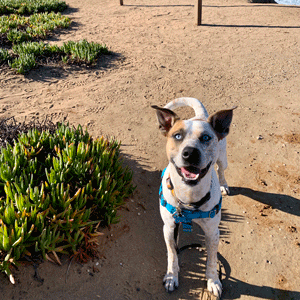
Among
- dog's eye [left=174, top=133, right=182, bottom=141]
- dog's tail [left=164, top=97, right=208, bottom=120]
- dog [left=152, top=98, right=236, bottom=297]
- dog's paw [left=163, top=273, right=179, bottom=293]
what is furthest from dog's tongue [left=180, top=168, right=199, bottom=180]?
dog's paw [left=163, top=273, right=179, bottom=293]

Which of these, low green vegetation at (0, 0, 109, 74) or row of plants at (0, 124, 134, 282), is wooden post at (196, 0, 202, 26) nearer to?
low green vegetation at (0, 0, 109, 74)

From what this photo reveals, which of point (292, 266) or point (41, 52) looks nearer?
point (292, 266)

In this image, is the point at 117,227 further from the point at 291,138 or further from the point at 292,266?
the point at 291,138

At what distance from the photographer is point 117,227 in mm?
3799

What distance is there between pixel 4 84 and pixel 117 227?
5474mm

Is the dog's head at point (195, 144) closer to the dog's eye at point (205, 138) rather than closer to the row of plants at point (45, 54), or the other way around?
the dog's eye at point (205, 138)

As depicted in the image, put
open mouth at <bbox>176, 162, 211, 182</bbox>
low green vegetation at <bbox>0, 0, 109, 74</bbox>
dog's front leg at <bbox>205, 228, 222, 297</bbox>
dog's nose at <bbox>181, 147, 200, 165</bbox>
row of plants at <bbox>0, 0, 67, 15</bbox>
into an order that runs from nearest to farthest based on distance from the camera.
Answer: dog's nose at <bbox>181, 147, 200, 165</bbox> → open mouth at <bbox>176, 162, 211, 182</bbox> → dog's front leg at <bbox>205, 228, 222, 297</bbox> → low green vegetation at <bbox>0, 0, 109, 74</bbox> → row of plants at <bbox>0, 0, 67, 15</bbox>

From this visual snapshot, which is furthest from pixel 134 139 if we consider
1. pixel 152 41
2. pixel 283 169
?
pixel 152 41

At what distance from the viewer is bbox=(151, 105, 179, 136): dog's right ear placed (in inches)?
102

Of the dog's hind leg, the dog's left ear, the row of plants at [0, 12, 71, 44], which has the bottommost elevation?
the dog's hind leg

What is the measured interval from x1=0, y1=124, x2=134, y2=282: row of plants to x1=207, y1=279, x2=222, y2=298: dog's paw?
1325mm

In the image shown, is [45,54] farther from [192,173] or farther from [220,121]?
[192,173]

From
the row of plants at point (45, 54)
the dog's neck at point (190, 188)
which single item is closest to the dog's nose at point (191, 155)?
the dog's neck at point (190, 188)

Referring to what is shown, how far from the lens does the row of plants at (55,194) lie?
9.41ft
